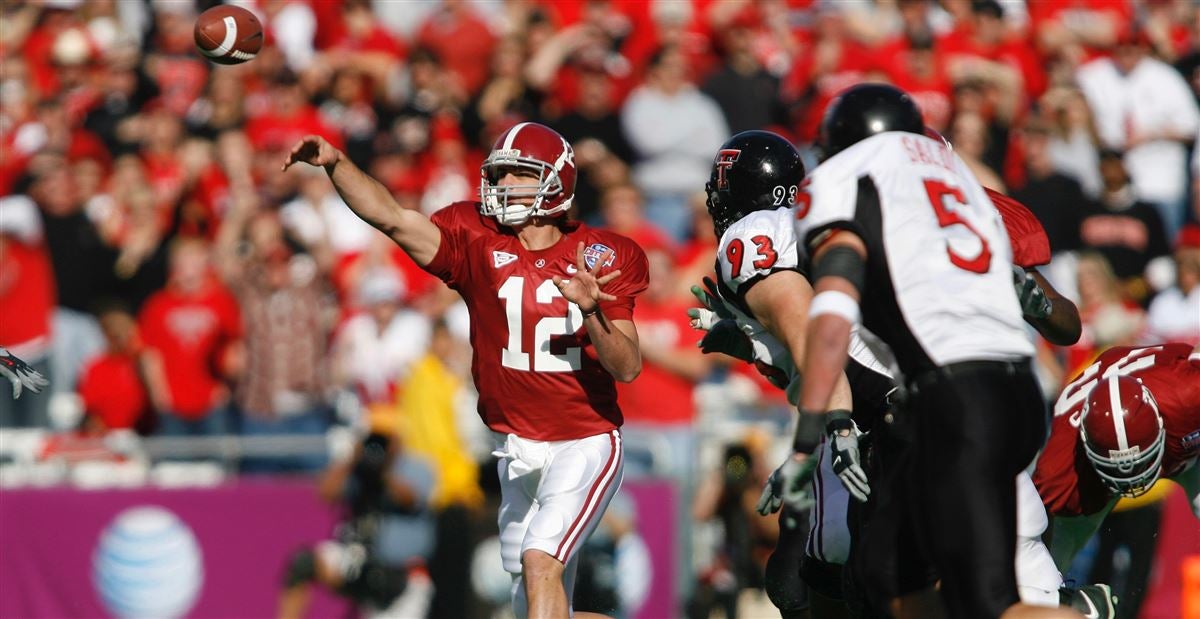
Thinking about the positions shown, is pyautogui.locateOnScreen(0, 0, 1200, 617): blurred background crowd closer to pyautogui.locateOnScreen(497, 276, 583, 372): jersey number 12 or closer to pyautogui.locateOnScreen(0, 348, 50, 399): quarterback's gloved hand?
pyautogui.locateOnScreen(497, 276, 583, 372): jersey number 12

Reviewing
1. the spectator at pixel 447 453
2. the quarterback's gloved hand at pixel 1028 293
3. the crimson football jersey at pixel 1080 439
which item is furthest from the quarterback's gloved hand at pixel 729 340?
the spectator at pixel 447 453

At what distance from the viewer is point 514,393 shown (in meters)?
6.96

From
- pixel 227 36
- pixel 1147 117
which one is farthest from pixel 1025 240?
pixel 1147 117

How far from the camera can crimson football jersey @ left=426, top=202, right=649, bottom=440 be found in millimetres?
6922

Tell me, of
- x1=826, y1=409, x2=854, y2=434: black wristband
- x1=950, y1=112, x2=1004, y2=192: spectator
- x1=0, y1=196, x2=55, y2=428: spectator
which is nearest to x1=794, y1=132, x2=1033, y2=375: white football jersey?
x1=826, y1=409, x2=854, y2=434: black wristband

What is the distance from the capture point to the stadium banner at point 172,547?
10.9 meters

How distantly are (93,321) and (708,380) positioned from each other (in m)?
4.61

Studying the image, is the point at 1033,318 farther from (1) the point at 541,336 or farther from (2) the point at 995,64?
(2) the point at 995,64

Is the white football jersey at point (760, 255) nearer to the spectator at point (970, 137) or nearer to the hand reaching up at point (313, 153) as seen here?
the hand reaching up at point (313, 153)

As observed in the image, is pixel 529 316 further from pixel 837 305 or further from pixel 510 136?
pixel 837 305

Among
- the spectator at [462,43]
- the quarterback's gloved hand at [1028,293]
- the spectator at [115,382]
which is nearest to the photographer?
the quarterback's gloved hand at [1028,293]

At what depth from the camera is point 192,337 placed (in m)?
12.2

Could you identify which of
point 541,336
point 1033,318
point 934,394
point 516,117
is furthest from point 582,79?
point 934,394

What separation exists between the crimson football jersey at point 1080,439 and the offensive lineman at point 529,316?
1808 mm
